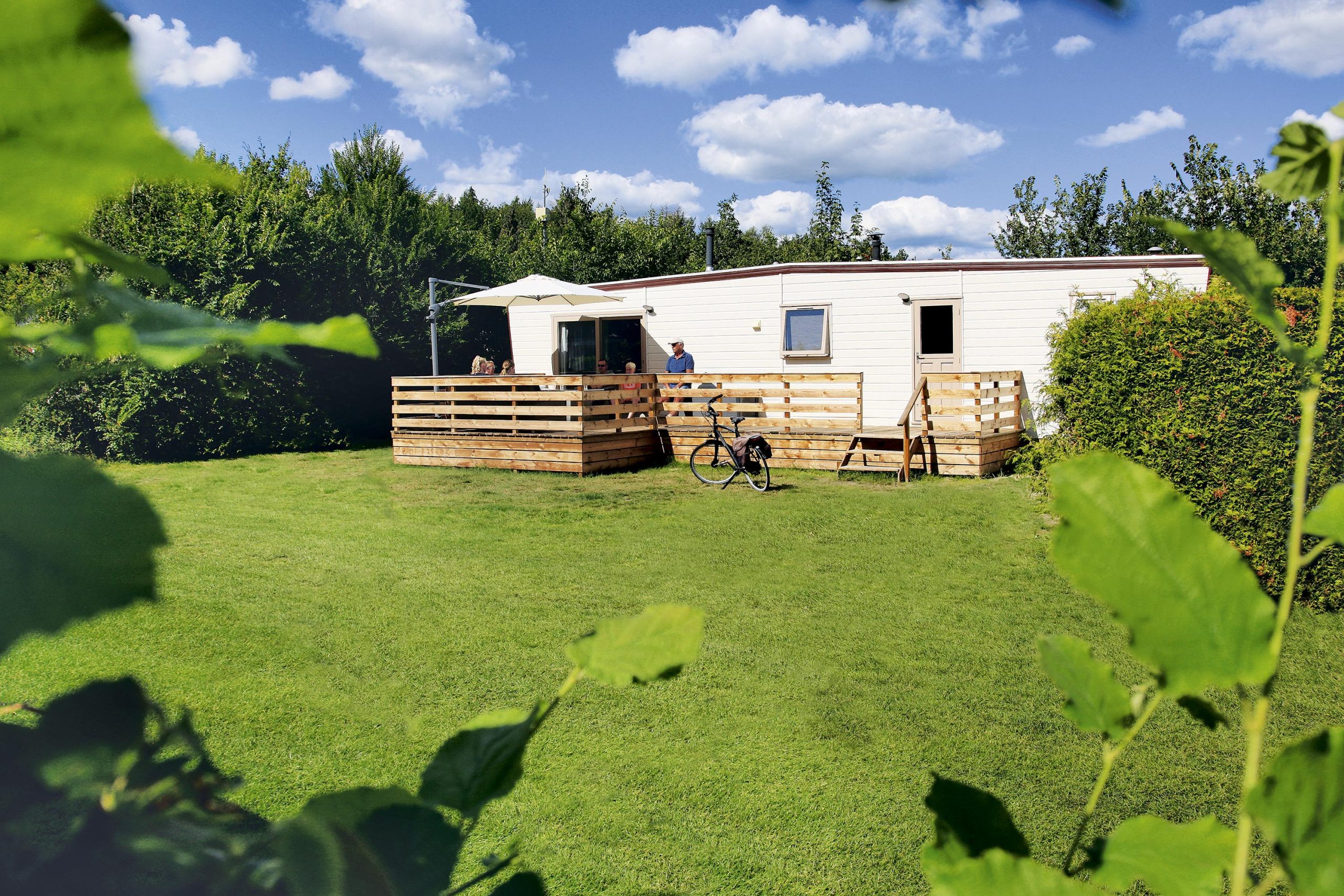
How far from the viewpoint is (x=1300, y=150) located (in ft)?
1.06

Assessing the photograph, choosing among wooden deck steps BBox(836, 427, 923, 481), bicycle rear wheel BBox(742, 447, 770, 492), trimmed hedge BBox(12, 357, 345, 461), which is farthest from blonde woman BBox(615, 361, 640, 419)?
trimmed hedge BBox(12, 357, 345, 461)

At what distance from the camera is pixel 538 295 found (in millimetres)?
13352

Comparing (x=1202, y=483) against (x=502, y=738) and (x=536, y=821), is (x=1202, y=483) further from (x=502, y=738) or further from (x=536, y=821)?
(x=502, y=738)

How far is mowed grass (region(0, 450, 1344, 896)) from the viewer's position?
4.31 ft

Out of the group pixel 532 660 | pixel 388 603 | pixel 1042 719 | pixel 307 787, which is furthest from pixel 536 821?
pixel 388 603

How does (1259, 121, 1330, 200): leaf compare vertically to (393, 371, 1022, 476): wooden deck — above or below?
above

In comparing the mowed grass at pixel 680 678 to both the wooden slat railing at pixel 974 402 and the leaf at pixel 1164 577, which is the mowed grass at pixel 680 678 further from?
the wooden slat railing at pixel 974 402

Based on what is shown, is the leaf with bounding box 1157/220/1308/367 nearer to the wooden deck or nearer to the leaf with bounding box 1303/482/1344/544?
the leaf with bounding box 1303/482/1344/544

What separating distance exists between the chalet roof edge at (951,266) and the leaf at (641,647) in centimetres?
1254

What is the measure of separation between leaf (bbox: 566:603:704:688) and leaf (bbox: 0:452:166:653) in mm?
150

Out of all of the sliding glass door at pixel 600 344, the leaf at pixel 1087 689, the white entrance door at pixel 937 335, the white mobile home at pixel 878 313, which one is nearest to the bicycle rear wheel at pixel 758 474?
the white mobile home at pixel 878 313

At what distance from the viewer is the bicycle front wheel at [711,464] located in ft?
33.9

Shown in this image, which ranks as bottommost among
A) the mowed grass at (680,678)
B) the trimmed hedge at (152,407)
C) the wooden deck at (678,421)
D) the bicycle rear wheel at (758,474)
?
the mowed grass at (680,678)

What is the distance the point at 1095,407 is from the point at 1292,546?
22.0 feet
